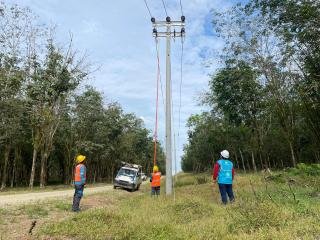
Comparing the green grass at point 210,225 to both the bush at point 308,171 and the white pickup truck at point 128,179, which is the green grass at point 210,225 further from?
the white pickup truck at point 128,179

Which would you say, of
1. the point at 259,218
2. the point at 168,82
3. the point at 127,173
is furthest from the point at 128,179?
the point at 259,218

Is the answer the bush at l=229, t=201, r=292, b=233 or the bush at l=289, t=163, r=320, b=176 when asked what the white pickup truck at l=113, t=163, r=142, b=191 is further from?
the bush at l=229, t=201, r=292, b=233

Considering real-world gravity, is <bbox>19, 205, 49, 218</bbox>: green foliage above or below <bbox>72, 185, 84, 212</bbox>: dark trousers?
below

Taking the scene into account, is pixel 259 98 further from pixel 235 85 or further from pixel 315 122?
pixel 315 122

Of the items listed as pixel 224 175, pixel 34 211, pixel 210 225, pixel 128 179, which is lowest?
pixel 210 225

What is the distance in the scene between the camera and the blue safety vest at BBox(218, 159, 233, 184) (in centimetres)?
1466

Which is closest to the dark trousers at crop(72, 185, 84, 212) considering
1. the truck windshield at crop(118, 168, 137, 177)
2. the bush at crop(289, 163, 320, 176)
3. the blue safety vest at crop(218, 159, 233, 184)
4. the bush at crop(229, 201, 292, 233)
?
the blue safety vest at crop(218, 159, 233, 184)

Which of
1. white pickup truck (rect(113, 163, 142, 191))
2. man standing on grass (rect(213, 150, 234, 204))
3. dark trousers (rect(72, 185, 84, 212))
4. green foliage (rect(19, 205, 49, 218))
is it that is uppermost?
white pickup truck (rect(113, 163, 142, 191))

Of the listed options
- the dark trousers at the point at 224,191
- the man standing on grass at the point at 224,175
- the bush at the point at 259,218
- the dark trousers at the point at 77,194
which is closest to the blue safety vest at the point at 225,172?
the man standing on grass at the point at 224,175

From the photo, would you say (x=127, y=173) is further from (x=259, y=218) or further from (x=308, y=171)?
(x=259, y=218)

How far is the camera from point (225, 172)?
1476 centimetres

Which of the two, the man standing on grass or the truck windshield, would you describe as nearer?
the man standing on grass

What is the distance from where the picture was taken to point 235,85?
37938 millimetres

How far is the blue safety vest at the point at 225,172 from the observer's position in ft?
48.1
